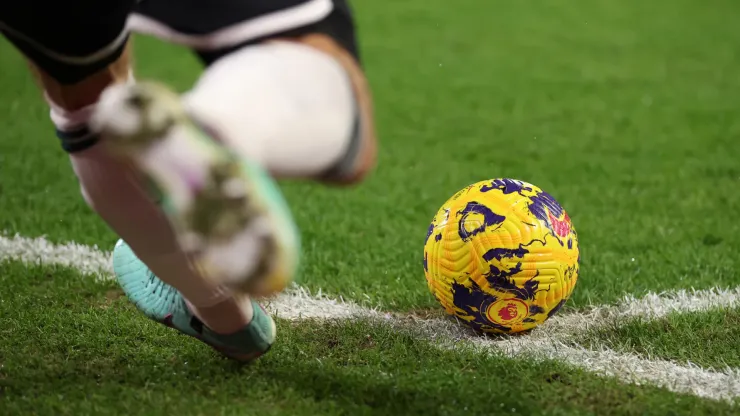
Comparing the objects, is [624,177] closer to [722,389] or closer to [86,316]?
[722,389]

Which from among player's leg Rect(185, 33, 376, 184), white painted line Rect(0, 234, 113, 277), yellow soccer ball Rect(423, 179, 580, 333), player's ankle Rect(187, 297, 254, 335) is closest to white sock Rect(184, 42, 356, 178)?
player's leg Rect(185, 33, 376, 184)

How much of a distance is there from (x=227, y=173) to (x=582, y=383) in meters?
1.33

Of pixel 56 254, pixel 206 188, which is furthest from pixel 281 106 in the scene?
pixel 56 254

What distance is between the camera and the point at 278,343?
2555 millimetres

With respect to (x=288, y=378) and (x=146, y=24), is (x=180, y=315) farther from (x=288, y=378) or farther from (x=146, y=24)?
(x=146, y=24)

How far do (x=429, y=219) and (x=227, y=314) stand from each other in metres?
1.86

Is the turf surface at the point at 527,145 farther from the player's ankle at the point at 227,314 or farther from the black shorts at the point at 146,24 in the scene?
the black shorts at the point at 146,24

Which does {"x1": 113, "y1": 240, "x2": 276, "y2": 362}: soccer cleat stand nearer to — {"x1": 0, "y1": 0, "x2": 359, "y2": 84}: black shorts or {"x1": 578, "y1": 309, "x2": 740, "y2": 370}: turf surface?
{"x1": 0, "y1": 0, "x2": 359, "y2": 84}: black shorts

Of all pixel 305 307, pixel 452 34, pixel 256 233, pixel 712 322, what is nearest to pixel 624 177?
pixel 712 322

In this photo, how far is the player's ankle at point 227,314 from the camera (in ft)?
6.90

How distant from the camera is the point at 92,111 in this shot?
166 centimetres

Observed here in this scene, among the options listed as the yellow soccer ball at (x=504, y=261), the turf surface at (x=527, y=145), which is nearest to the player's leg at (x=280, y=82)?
the yellow soccer ball at (x=504, y=261)

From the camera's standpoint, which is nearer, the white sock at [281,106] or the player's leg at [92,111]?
the white sock at [281,106]

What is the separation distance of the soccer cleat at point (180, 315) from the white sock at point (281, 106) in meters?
0.86
